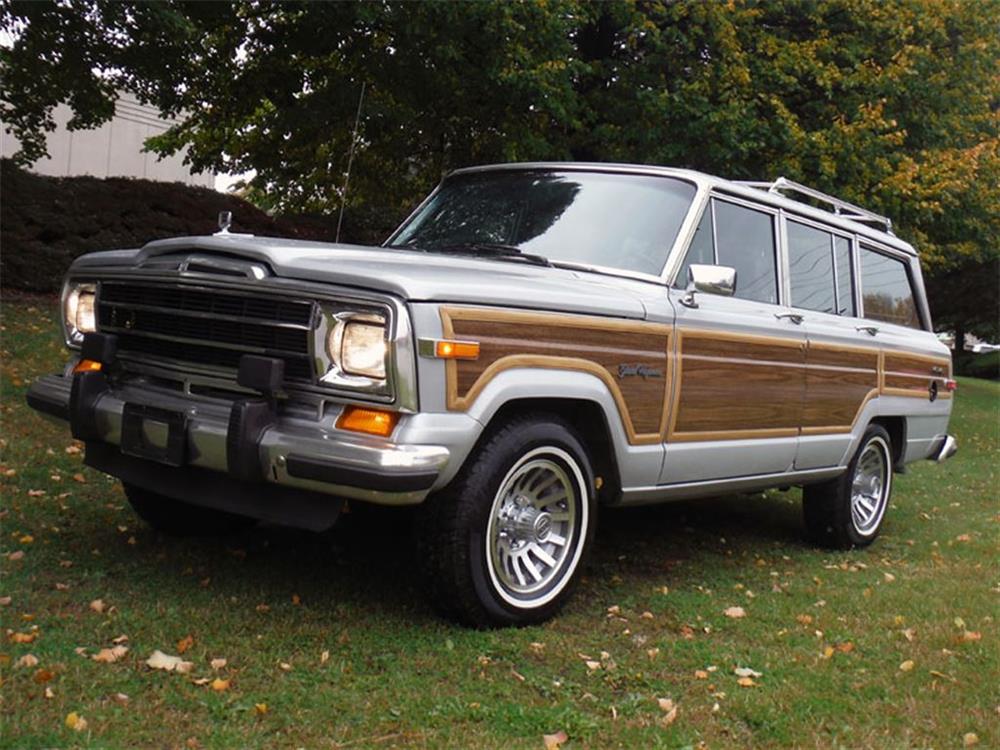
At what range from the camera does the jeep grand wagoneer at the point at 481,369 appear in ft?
12.6

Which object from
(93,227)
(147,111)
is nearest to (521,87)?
(93,227)

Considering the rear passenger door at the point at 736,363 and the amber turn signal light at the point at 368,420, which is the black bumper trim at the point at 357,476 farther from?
the rear passenger door at the point at 736,363

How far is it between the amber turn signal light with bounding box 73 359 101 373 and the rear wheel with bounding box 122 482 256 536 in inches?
27.0

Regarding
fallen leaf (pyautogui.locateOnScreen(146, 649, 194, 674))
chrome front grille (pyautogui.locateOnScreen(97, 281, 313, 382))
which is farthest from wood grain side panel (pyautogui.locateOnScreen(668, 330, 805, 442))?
fallen leaf (pyautogui.locateOnScreen(146, 649, 194, 674))

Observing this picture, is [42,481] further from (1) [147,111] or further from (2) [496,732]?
(1) [147,111]

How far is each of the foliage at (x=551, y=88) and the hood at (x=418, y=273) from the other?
6744 millimetres

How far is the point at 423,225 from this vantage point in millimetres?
5887

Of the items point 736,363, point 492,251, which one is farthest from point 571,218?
point 736,363

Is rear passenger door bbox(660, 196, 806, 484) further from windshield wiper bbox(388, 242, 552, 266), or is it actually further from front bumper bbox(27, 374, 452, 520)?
front bumper bbox(27, 374, 452, 520)

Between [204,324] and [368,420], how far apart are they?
34.6 inches

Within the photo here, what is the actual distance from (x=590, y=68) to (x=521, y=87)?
4.21 feet

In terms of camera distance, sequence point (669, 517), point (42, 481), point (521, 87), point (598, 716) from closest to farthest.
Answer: point (598, 716) → point (42, 481) → point (669, 517) → point (521, 87)

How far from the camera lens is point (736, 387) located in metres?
5.43

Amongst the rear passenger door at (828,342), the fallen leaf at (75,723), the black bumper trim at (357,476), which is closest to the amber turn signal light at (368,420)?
the black bumper trim at (357,476)
